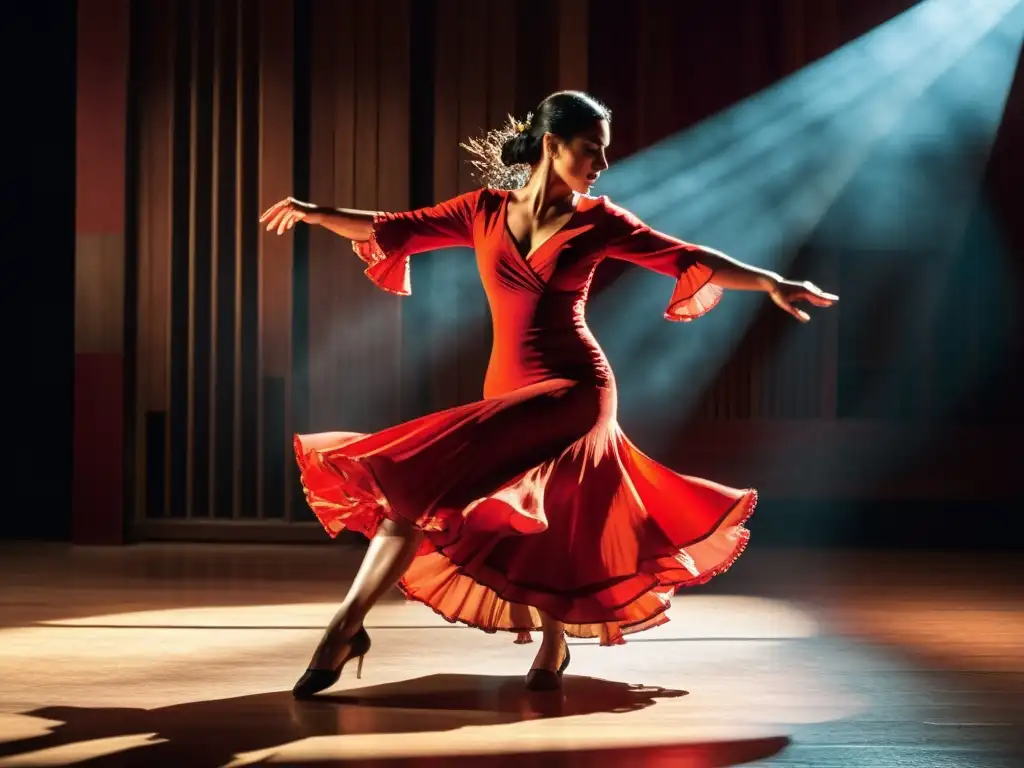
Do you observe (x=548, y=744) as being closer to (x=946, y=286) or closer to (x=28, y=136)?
(x=946, y=286)

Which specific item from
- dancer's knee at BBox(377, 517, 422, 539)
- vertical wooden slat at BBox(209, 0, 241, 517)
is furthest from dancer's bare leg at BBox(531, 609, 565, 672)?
vertical wooden slat at BBox(209, 0, 241, 517)

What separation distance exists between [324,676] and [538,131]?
1213mm

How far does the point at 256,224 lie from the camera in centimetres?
510

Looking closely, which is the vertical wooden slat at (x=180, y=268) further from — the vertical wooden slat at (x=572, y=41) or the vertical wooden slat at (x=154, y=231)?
the vertical wooden slat at (x=572, y=41)

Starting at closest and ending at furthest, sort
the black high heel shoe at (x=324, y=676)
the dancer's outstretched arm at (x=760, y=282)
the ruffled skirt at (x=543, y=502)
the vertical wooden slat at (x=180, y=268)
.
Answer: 1. the ruffled skirt at (x=543, y=502)
2. the black high heel shoe at (x=324, y=676)
3. the dancer's outstretched arm at (x=760, y=282)
4. the vertical wooden slat at (x=180, y=268)

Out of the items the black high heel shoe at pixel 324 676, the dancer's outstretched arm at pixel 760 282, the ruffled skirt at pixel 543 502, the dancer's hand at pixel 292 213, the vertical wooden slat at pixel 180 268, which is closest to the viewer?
the ruffled skirt at pixel 543 502

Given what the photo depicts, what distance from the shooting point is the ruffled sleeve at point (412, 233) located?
8.86ft

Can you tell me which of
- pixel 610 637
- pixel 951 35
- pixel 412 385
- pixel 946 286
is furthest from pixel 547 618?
pixel 951 35

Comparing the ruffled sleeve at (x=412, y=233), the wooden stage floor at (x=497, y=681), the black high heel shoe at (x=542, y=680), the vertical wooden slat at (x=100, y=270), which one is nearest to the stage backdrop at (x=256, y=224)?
the vertical wooden slat at (x=100, y=270)

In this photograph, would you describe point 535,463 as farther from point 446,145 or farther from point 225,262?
point 225,262

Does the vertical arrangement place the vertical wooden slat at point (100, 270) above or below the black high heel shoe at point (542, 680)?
above

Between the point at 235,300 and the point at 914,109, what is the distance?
3.07m

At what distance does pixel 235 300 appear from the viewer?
5.08 m

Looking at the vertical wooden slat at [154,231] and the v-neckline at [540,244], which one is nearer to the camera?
the v-neckline at [540,244]
